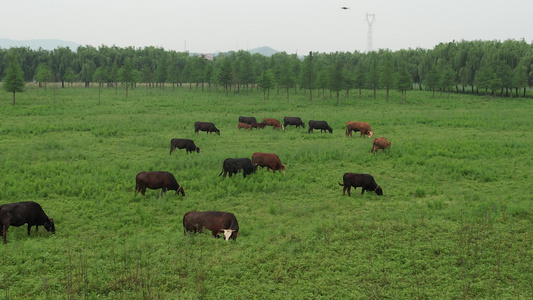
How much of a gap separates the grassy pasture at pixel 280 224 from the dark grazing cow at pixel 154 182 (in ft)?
1.22

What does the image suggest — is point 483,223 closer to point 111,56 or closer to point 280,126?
point 280,126

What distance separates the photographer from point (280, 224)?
448 inches

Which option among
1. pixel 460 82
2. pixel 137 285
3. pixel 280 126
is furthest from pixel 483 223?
pixel 460 82

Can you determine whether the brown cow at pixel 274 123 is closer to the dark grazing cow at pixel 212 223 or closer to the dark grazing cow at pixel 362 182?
the dark grazing cow at pixel 362 182

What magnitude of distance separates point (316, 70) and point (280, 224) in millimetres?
65197

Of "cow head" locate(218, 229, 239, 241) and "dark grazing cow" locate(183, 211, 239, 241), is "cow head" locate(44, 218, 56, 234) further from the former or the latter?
"cow head" locate(218, 229, 239, 241)

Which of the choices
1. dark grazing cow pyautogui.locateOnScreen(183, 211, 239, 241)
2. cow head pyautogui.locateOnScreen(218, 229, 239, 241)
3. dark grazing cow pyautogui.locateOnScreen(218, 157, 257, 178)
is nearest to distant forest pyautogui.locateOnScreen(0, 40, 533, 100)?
dark grazing cow pyautogui.locateOnScreen(218, 157, 257, 178)

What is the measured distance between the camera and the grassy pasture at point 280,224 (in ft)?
24.9

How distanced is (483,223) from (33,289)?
1125 centimetres

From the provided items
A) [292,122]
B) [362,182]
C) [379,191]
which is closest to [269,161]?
[362,182]

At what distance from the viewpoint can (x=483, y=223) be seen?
419 inches

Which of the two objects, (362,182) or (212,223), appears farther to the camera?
(362,182)

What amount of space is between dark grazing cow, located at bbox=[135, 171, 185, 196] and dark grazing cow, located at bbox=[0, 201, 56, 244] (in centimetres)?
361

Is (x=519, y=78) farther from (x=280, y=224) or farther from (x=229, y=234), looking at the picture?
(x=229, y=234)
